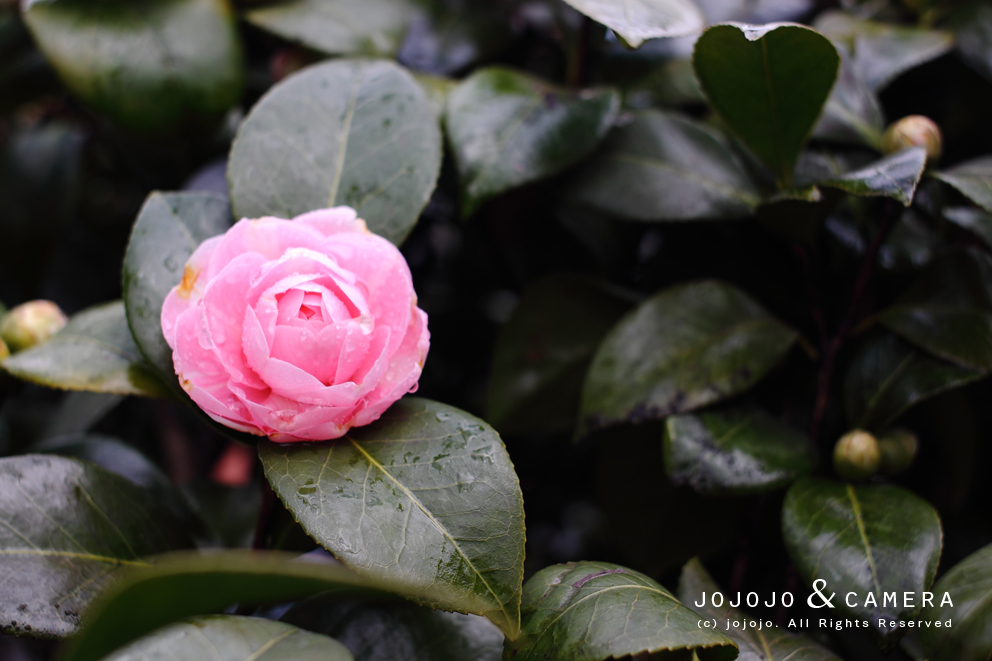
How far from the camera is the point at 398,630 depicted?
59 cm

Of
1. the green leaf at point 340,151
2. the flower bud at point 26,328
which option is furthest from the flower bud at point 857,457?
the flower bud at point 26,328

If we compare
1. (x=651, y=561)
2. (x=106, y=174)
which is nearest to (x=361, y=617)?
(x=651, y=561)

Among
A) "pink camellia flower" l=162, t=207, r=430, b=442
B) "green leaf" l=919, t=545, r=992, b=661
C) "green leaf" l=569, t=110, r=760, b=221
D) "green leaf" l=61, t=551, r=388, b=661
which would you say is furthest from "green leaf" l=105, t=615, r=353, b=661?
"green leaf" l=569, t=110, r=760, b=221

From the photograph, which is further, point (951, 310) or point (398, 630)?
point (951, 310)

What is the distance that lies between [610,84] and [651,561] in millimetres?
658

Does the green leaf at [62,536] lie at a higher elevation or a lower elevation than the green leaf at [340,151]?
lower

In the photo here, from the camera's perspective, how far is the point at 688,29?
2.15 ft

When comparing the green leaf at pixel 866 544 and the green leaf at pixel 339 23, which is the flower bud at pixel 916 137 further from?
the green leaf at pixel 339 23

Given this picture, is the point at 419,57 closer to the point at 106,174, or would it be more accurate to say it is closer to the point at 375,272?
the point at 375,272

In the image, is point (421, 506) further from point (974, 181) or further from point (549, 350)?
point (974, 181)

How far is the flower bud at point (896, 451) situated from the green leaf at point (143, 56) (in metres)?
0.89

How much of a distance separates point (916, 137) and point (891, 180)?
19cm

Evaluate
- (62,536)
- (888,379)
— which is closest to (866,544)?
(888,379)

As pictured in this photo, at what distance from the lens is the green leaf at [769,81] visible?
24.7 inches
